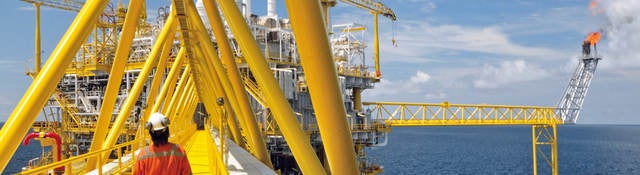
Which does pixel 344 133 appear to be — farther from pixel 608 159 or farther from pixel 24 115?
pixel 608 159

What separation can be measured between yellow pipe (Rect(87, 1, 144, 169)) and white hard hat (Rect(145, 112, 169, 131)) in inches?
296

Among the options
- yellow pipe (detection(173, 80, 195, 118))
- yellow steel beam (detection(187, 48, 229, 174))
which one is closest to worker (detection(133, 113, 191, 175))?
yellow steel beam (detection(187, 48, 229, 174))

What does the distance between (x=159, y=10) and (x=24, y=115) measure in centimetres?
3652

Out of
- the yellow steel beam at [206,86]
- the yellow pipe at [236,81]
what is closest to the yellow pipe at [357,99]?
the yellow steel beam at [206,86]

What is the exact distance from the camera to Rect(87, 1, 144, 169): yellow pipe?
495 inches

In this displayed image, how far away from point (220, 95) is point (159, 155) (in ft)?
55.1

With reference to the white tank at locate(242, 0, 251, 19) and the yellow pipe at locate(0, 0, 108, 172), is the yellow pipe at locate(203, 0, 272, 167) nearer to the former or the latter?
the yellow pipe at locate(0, 0, 108, 172)

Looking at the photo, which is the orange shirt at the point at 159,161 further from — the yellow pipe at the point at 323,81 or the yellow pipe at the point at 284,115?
the yellow pipe at the point at 284,115

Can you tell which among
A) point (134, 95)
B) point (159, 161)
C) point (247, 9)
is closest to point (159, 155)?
point (159, 161)

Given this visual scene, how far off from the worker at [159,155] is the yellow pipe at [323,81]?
5.52ft

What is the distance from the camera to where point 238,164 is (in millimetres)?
15375

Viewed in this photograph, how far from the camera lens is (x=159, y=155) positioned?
5.64 m

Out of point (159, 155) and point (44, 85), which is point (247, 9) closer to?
point (44, 85)

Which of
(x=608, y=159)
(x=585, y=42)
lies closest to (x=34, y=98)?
(x=585, y=42)
